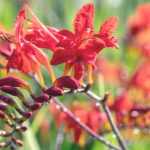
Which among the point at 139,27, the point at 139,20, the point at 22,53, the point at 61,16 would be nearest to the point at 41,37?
the point at 22,53

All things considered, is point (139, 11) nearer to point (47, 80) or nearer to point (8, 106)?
A: point (47, 80)

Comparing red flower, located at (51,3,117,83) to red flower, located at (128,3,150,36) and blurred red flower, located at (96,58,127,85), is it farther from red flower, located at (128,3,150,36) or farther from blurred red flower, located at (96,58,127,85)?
red flower, located at (128,3,150,36)

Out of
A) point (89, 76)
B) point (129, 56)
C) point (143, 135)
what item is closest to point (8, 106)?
point (89, 76)

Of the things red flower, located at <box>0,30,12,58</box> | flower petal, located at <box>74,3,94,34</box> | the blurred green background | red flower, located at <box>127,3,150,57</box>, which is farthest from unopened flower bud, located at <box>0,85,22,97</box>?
red flower, located at <box>127,3,150,57</box>

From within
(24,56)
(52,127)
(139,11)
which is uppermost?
(24,56)

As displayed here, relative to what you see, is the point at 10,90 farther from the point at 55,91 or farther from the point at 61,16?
the point at 61,16

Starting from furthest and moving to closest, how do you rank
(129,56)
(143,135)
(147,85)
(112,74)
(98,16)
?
(98,16), (129,56), (112,74), (147,85), (143,135)

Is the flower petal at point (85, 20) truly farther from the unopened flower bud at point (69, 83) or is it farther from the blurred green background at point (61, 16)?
the blurred green background at point (61, 16)
